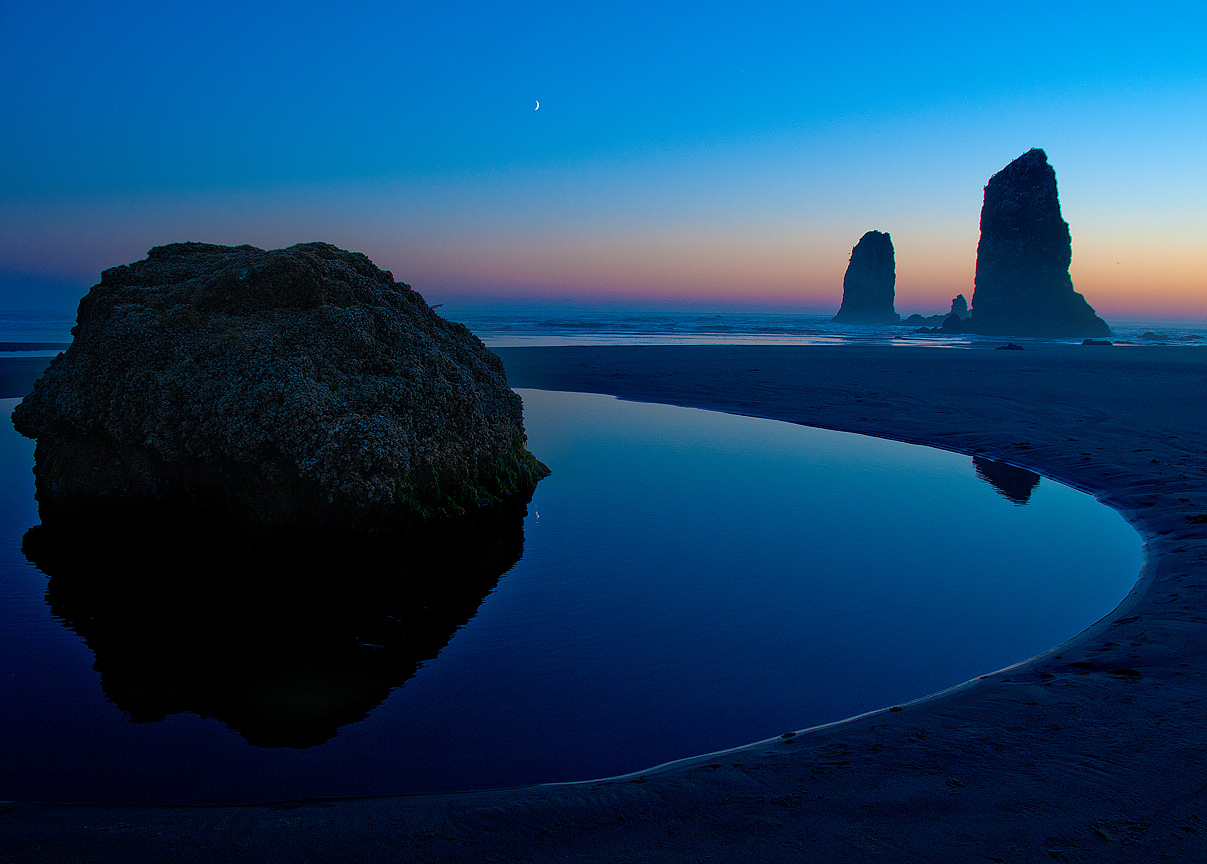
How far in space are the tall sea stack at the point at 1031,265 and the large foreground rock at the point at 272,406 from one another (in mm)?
78401

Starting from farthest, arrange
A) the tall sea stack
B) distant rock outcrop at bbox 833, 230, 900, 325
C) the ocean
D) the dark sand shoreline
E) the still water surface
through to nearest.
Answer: distant rock outcrop at bbox 833, 230, 900, 325 < the tall sea stack < the ocean < the still water surface < the dark sand shoreline

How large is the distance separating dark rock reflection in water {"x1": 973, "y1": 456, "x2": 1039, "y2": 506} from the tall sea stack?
73.6 m

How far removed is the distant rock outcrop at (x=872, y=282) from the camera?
444ft

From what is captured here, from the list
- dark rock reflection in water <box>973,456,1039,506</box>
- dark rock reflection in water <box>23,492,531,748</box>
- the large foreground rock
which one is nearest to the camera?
dark rock reflection in water <box>23,492,531,748</box>

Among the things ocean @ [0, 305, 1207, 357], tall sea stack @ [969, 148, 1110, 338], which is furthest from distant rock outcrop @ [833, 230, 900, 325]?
ocean @ [0, 305, 1207, 357]

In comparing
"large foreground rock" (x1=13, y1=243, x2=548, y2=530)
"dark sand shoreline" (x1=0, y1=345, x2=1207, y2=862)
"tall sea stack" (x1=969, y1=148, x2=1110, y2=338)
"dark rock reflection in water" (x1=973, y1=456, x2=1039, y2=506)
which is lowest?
"dark sand shoreline" (x1=0, y1=345, x2=1207, y2=862)

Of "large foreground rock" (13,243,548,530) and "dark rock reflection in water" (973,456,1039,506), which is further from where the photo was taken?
"dark rock reflection in water" (973,456,1039,506)

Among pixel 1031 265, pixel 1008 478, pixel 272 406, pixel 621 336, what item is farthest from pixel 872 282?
pixel 272 406

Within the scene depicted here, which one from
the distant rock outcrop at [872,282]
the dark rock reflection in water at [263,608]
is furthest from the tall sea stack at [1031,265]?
the dark rock reflection in water at [263,608]

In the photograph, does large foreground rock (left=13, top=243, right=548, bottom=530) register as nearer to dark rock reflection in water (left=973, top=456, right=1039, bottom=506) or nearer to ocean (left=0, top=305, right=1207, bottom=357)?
dark rock reflection in water (left=973, top=456, right=1039, bottom=506)

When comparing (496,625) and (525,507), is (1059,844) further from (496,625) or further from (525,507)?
(525,507)

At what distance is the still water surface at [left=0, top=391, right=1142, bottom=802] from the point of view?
287 centimetres

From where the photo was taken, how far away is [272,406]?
5887mm

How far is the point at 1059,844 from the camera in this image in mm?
2248
